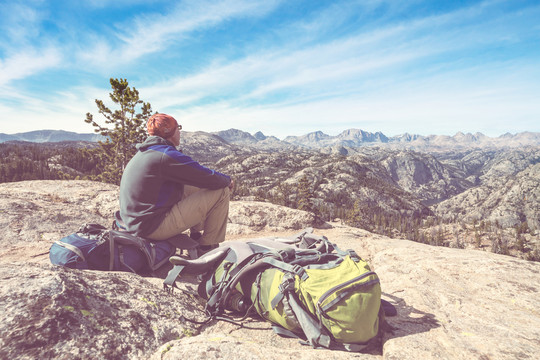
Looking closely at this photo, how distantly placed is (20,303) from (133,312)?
1.09 m

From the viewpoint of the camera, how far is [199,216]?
5.29 metres

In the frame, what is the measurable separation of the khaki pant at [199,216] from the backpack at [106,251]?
0.36 metres

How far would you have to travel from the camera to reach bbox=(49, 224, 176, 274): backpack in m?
4.24

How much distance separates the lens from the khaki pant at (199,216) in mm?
5012

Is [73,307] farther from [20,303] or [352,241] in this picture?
[352,241]

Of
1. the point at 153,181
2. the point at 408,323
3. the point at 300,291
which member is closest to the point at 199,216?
the point at 153,181

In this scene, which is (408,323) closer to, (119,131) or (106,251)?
(106,251)

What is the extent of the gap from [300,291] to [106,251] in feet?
11.9

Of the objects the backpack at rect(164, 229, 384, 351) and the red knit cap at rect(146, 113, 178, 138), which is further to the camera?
the red knit cap at rect(146, 113, 178, 138)

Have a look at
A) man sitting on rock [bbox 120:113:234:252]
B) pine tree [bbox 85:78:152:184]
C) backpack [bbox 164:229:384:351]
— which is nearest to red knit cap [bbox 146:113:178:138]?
man sitting on rock [bbox 120:113:234:252]

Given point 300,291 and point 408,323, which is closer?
point 300,291

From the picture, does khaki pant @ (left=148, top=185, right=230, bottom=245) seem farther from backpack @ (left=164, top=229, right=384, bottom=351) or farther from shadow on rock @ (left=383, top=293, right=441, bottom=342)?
shadow on rock @ (left=383, top=293, right=441, bottom=342)

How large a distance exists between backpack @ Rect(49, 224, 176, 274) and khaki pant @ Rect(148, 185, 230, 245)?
1.19ft

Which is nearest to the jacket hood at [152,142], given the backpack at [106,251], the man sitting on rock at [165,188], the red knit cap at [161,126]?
the man sitting on rock at [165,188]
